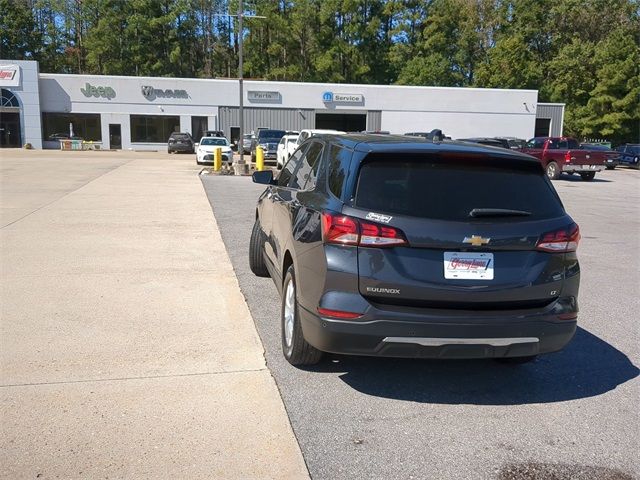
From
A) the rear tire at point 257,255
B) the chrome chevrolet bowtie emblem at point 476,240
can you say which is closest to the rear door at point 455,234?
the chrome chevrolet bowtie emblem at point 476,240

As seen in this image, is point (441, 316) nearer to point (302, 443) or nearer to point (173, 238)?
point (302, 443)

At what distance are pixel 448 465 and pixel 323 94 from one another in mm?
47069

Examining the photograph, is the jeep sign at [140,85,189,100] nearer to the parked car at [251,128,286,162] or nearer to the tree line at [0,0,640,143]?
the parked car at [251,128,286,162]

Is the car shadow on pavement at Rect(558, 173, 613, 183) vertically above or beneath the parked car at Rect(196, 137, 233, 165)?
beneath

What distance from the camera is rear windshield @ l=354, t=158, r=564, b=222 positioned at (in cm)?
387

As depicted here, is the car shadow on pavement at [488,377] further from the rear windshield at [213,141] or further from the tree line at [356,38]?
the tree line at [356,38]

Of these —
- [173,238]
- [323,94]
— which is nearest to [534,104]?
[323,94]

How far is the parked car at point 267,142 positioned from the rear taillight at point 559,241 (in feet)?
92.2

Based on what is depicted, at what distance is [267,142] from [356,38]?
4159 centimetres

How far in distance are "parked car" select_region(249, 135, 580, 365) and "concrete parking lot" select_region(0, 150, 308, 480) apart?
841 mm

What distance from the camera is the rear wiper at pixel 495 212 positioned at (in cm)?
385

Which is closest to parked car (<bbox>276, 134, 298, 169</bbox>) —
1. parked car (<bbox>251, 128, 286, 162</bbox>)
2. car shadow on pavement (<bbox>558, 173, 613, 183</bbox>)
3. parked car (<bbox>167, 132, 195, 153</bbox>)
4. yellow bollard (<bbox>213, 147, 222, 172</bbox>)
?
yellow bollard (<bbox>213, 147, 222, 172</bbox>)

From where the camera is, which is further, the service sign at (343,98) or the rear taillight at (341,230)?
the service sign at (343,98)

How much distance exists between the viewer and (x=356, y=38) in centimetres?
7000
